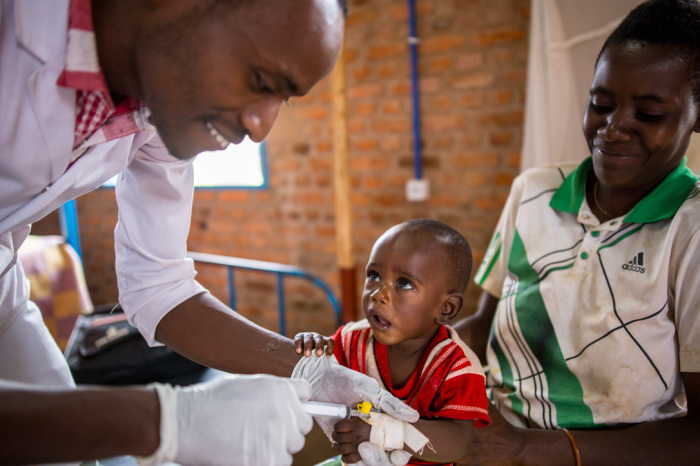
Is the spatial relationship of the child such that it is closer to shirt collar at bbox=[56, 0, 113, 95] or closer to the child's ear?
the child's ear

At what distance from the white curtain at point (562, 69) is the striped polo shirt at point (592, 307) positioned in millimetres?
476

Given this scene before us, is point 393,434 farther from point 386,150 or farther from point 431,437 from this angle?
point 386,150

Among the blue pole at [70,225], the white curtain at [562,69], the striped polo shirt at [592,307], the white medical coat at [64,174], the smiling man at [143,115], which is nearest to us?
the smiling man at [143,115]

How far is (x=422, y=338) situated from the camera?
49.3 inches

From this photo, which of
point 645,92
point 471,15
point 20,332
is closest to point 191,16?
point 20,332

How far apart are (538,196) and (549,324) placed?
37 cm

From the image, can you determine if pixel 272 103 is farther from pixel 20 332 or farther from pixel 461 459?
pixel 461 459

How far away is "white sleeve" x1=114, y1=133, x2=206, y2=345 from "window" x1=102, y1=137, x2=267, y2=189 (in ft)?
8.23

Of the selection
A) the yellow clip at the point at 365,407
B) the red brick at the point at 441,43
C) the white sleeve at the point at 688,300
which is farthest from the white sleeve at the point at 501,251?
the red brick at the point at 441,43

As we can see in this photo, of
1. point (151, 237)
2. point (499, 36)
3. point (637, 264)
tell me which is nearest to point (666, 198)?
point (637, 264)

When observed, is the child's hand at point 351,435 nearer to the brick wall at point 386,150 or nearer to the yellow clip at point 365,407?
the yellow clip at point 365,407

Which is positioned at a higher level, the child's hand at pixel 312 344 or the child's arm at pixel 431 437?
the child's hand at pixel 312 344

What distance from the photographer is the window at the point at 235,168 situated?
3.76m

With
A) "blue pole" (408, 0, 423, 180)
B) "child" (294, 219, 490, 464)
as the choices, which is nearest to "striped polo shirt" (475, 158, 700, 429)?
"child" (294, 219, 490, 464)
